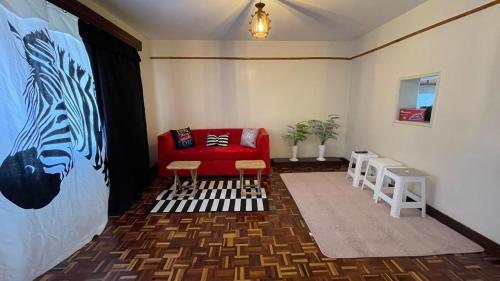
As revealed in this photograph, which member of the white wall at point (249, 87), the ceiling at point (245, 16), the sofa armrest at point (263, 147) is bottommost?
the sofa armrest at point (263, 147)

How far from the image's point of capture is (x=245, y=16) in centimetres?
298

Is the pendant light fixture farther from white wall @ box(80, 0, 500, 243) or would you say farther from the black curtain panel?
white wall @ box(80, 0, 500, 243)

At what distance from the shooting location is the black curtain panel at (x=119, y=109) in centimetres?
233

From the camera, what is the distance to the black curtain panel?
7.66ft

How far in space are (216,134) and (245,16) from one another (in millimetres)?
2167

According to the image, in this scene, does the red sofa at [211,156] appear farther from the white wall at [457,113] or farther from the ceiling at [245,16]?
the white wall at [457,113]

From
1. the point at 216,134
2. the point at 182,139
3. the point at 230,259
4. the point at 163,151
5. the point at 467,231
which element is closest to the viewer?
the point at 230,259

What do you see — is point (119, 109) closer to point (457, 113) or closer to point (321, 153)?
point (321, 153)

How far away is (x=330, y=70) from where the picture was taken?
4.47 m

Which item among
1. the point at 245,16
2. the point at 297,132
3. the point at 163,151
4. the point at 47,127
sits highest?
the point at 245,16

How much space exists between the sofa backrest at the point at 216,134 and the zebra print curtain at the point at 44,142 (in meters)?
2.03

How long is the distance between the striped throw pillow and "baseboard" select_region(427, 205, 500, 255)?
315cm

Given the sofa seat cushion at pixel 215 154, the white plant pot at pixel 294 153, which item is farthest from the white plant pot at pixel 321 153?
the sofa seat cushion at pixel 215 154

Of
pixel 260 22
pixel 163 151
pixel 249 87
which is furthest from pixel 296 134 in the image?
pixel 260 22
